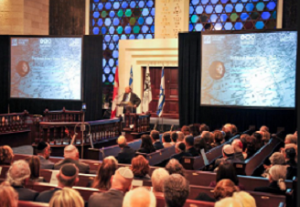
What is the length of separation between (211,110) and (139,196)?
9.11 m

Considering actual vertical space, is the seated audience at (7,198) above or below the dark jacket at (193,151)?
above

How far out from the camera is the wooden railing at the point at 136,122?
10.2 meters

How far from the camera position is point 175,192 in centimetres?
280

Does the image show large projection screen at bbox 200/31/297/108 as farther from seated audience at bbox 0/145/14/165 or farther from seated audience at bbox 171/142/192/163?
seated audience at bbox 0/145/14/165

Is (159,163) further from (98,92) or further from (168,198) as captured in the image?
(98,92)

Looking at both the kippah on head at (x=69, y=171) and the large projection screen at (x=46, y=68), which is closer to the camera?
the kippah on head at (x=69, y=171)

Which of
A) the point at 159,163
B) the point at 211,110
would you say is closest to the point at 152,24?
the point at 211,110

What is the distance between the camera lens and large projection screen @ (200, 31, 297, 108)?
33.9 ft

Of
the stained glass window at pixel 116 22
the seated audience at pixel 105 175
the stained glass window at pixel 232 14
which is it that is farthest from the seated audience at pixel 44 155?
the stained glass window at pixel 116 22

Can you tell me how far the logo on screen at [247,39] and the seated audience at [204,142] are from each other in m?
4.60

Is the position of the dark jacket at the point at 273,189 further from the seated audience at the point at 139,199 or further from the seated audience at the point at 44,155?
the seated audience at the point at 44,155

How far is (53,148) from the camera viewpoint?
316 inches

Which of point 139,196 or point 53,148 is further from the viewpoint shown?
point 53,148

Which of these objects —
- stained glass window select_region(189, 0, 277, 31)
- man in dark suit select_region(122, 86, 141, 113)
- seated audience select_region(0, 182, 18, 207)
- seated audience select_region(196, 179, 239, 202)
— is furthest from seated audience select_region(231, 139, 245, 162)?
stained glass window select_region(189, 0, 277, 31)
